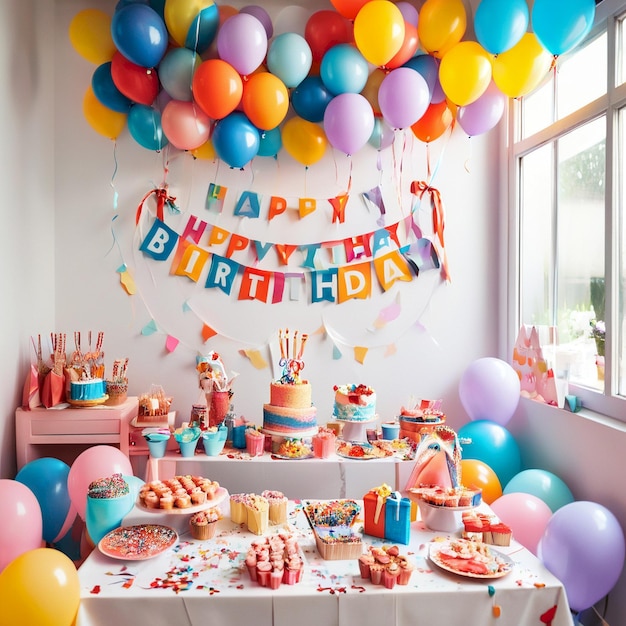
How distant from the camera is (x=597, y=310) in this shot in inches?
109

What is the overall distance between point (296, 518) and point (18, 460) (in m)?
1.55

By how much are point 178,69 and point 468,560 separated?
8.14 ft

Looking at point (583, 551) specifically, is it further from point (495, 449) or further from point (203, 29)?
point (203, 29)

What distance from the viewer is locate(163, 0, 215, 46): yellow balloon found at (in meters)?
2.98

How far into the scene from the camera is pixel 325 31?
317cm

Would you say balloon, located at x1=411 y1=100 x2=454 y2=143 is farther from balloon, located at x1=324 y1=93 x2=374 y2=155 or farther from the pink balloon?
the pink balloon

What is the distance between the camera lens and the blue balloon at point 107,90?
313 centimetres

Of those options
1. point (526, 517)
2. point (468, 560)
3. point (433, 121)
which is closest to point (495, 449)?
point (526, 517)

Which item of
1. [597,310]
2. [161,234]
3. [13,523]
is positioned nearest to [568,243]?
[597,310]

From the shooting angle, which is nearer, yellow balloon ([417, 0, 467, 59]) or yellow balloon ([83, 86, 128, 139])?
yellow balloon ([417, 0, 467, 59])

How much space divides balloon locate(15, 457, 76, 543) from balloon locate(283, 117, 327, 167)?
196 cm

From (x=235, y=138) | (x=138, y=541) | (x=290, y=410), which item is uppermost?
(x=235, y=138)

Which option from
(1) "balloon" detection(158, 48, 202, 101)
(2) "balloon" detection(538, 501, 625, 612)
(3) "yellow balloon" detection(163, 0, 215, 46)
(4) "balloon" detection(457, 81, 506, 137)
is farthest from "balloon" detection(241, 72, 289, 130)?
(2) "balloon" detection(538, 501, 625, 612)

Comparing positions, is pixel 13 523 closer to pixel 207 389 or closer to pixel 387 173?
pixel 207 389
